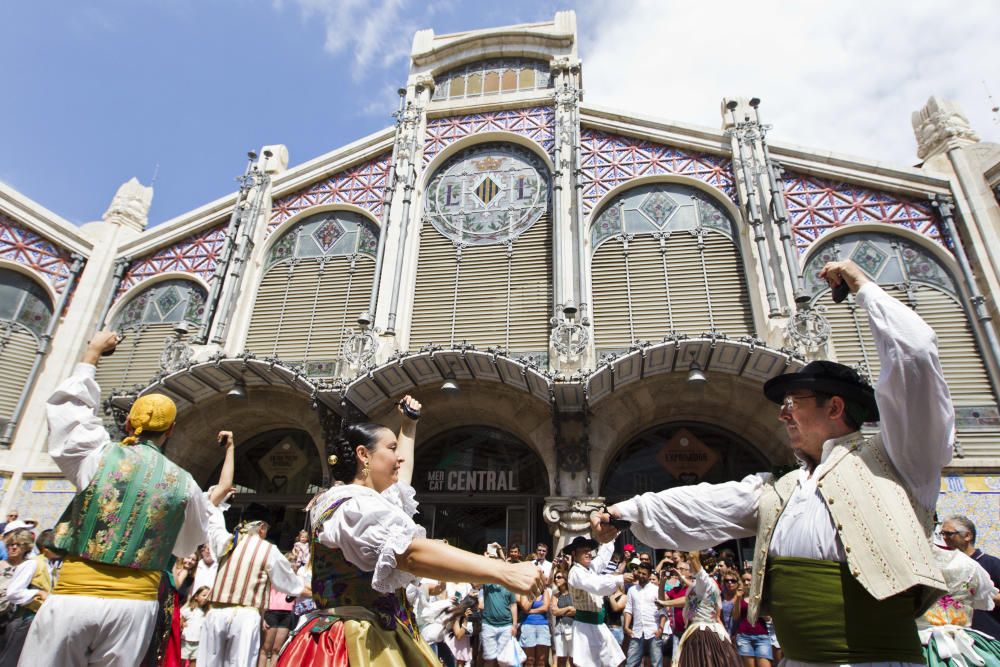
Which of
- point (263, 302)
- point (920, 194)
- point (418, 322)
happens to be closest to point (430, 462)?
point (418, 322)

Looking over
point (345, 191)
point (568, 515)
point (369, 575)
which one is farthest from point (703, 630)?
point (345, 191)

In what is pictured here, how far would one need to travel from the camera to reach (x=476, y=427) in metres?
12.0

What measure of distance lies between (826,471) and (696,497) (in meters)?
0.47

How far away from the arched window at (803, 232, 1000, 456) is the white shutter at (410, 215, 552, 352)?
205 inches

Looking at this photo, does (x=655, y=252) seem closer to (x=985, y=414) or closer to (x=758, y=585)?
(x=985, y=414)

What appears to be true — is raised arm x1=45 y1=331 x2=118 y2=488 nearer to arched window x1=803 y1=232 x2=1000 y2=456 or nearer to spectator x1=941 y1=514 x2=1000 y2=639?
spectator x1=941 y1=514 x2=1000 y2=639

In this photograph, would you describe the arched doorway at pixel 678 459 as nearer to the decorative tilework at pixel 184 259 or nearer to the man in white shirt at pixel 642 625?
the man in white shirt at pixel 642 625

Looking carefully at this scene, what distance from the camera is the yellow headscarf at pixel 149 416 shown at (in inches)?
129

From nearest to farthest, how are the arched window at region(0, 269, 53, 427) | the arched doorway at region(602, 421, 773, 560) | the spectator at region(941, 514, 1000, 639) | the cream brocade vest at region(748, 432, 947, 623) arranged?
the cream brocade vest at region(748, 432, 947, 623) → the spectator at region(941, 514, 1000, 639) → the arched doorway at region(602, 421, 773, 560) → the arched window at region(0, 269, 53, 427)

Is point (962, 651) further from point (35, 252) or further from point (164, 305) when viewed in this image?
point (35, 252)

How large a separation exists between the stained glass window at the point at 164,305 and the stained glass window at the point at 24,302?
160 cm

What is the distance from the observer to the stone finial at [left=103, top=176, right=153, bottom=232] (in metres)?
15.5

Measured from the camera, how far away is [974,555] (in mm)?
4820

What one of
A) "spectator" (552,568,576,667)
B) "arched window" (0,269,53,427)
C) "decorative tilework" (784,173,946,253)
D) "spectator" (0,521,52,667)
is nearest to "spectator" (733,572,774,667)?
"spectator" (552,568,576,667)
